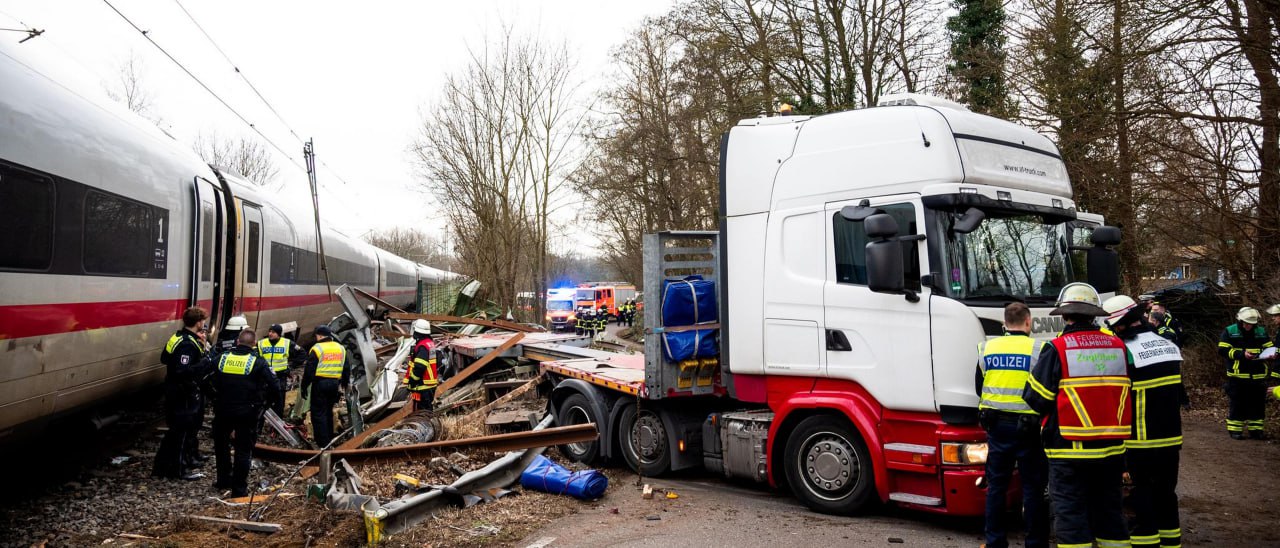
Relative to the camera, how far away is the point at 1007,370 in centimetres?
495

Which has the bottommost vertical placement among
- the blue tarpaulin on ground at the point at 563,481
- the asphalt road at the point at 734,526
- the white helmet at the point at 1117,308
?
the asphalt road at the point at 734,526

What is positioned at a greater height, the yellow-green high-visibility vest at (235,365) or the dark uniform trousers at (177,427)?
the yellow-green high-visibility vest at (235,365)

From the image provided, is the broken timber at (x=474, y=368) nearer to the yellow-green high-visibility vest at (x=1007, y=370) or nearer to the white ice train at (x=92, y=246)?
the white ice train at (x=92, y=246)

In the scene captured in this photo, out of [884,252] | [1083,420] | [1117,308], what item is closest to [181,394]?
[884,252]

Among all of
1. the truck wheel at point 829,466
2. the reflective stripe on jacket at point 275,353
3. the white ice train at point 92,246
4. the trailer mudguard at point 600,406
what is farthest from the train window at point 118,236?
the truck wheel at point 829,466

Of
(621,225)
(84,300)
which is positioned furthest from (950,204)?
(621,225)

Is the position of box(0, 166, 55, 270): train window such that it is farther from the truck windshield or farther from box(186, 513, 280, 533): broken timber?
the truck windshield

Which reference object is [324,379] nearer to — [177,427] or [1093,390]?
[177,427]

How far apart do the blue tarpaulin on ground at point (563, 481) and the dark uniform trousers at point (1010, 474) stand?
3279 millimetres

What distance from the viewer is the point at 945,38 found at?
62.5ft

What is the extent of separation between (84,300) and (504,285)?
20.6 meters

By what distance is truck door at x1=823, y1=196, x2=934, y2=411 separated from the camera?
5582 millimetres

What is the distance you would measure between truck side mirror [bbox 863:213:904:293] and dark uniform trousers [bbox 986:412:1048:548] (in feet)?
3.56

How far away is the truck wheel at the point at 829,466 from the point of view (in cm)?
602
